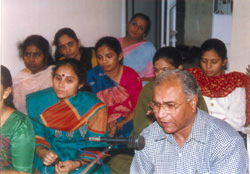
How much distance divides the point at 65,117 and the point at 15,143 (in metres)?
0.39

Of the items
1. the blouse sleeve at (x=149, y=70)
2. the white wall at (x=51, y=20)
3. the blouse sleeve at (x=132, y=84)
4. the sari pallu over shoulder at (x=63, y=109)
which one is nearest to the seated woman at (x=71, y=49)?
the white wall at (x=51, y=20)

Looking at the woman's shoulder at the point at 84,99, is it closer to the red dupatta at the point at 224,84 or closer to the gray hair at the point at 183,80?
the gray hair at the point at 183,80

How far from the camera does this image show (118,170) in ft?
6.06

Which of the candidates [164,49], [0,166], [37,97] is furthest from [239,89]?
[0,166]

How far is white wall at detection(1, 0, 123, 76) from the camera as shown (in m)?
2.14

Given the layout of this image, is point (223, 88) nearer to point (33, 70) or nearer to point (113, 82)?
point (113, 82)

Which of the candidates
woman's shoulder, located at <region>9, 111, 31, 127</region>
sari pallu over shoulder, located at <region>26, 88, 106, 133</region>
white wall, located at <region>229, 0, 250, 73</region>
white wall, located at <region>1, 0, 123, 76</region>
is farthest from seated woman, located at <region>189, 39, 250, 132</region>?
woman's shoulder, located at <region>9, 111, 31, 127</region>

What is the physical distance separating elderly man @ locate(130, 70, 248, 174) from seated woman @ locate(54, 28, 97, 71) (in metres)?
1.51

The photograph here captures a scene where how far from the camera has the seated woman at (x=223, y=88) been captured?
226 cm

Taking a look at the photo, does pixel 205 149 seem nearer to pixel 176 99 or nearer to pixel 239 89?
pixel 176 99

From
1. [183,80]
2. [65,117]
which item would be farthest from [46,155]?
[183,80]

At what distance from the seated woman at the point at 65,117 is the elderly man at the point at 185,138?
50cm

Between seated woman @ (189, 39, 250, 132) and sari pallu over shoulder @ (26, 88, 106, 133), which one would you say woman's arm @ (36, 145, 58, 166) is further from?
seated woman @ (189, 39, 250, 132)

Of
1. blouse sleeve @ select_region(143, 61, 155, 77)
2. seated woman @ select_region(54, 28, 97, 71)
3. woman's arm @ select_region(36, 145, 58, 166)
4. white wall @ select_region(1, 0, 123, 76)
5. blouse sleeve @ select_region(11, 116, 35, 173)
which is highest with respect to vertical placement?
white wall @ select_region(1, 0, 123, 76)
